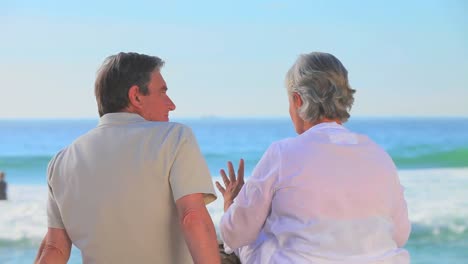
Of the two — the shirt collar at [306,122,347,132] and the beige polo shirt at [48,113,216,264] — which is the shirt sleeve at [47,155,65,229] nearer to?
the beige polo shirt at [48,113,216,264]

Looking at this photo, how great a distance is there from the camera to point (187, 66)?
2256 cm

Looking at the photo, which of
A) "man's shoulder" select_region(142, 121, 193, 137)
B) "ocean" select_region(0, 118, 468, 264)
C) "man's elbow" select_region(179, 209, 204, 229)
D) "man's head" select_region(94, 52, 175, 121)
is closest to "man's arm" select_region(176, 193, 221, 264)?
"man's elbow" select_region(179, 209, 204, 229)

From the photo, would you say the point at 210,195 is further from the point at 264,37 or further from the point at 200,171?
the point at 264,37

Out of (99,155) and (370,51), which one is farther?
(370,51)

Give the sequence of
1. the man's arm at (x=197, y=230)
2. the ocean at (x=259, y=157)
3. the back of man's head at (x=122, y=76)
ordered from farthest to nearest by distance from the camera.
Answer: the ocean at (x=259, y=157) < the back of man's head at (x=122, y=76) < the man's arm at (x=197, y=230)

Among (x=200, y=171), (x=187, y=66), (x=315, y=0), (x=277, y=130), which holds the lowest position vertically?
(x=277, y=130)

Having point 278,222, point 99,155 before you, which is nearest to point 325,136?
point 278,222

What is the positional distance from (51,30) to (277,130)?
685cm

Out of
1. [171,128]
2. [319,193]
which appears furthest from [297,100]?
[171,128]

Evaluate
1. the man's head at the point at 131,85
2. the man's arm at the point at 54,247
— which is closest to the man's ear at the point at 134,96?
the man's head at the point at 131,85

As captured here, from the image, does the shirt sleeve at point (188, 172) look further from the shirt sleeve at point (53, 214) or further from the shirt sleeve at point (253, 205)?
the shirt sleeve at point (53, 214)

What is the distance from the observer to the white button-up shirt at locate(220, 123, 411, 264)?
6.53 ft

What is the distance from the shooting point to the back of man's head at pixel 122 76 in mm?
1975

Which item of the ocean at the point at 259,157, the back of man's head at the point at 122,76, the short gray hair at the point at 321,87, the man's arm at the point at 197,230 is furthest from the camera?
the ocean at the point at 259,157
